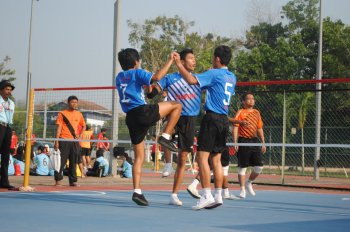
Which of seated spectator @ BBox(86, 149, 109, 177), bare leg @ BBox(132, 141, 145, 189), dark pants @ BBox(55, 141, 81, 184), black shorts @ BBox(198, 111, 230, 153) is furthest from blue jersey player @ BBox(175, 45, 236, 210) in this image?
seated spectator @ BBox(86, 149, 109, 177)

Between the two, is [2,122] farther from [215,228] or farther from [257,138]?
[215,228]

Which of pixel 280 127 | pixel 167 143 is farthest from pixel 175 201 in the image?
pixel 280 127

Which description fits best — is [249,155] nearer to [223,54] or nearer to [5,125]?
[223,54]

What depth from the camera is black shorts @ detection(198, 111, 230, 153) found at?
8.49 metres

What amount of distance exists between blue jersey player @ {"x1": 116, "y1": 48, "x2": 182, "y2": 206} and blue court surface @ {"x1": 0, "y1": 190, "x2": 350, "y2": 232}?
695 mm

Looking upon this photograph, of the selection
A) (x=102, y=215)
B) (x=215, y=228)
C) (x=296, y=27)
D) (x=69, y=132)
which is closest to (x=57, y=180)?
(x=69, y=132)

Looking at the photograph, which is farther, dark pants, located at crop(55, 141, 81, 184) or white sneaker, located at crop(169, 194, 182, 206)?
dark pants, located at crop(55, 141, 81, 184)

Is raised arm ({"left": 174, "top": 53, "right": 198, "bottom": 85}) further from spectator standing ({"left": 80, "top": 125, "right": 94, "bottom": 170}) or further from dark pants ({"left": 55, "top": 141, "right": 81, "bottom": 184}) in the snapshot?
spectator standing ({"left": 80, "top": 125, "right": 94, "bottom": 170})

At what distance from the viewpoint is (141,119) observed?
27.9 ft

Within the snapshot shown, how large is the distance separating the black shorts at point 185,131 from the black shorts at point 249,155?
2.72m

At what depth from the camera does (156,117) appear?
8484mm

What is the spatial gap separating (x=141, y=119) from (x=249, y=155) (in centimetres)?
377

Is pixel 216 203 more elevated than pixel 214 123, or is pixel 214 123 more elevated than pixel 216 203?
pixel 214 123

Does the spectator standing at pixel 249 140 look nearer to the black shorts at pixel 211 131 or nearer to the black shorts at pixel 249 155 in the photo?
the black shorts at pixel 249 155
